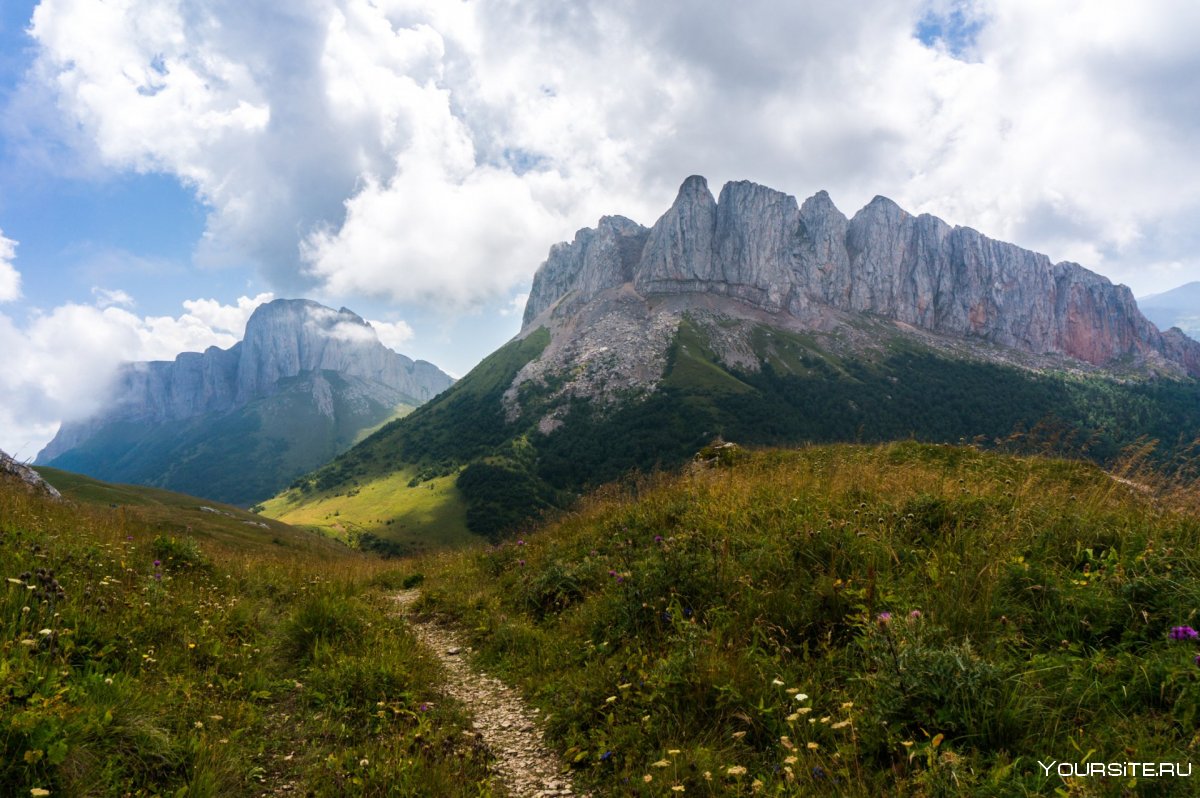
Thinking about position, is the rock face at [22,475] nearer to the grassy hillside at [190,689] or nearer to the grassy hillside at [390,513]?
the grassy hillside at [190,689]

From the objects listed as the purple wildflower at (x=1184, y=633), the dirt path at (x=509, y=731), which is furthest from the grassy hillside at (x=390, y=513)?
the purple wildflower at (x=1184, y=633)

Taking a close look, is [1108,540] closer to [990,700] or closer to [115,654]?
[990,700]

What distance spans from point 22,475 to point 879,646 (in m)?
26.2

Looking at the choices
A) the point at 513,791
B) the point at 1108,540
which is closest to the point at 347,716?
the point at 513,791

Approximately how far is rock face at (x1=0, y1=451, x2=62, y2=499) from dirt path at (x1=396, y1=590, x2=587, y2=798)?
51.7 ft

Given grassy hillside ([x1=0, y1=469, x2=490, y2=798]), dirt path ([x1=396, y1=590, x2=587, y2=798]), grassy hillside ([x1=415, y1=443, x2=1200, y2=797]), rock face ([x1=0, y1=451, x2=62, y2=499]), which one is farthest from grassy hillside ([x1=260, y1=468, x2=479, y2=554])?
grassy hillside ([x1=415, y1=443, x2=1200, y2=797])

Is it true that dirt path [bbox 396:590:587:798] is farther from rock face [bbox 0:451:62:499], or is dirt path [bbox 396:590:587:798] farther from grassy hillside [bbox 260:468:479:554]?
grassy hillside [bbox 260:468:479:554]

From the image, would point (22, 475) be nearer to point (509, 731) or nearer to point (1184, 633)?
point (509, 731)

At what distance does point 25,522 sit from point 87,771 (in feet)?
24.2

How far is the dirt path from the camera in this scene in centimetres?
475

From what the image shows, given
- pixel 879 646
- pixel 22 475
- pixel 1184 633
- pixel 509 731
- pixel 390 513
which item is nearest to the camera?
pixel 1184 633

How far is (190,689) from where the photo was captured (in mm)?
5020

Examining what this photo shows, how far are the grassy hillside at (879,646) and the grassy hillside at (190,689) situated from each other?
1789 millimetres

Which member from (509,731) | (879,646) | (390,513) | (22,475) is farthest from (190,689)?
(390,513)
